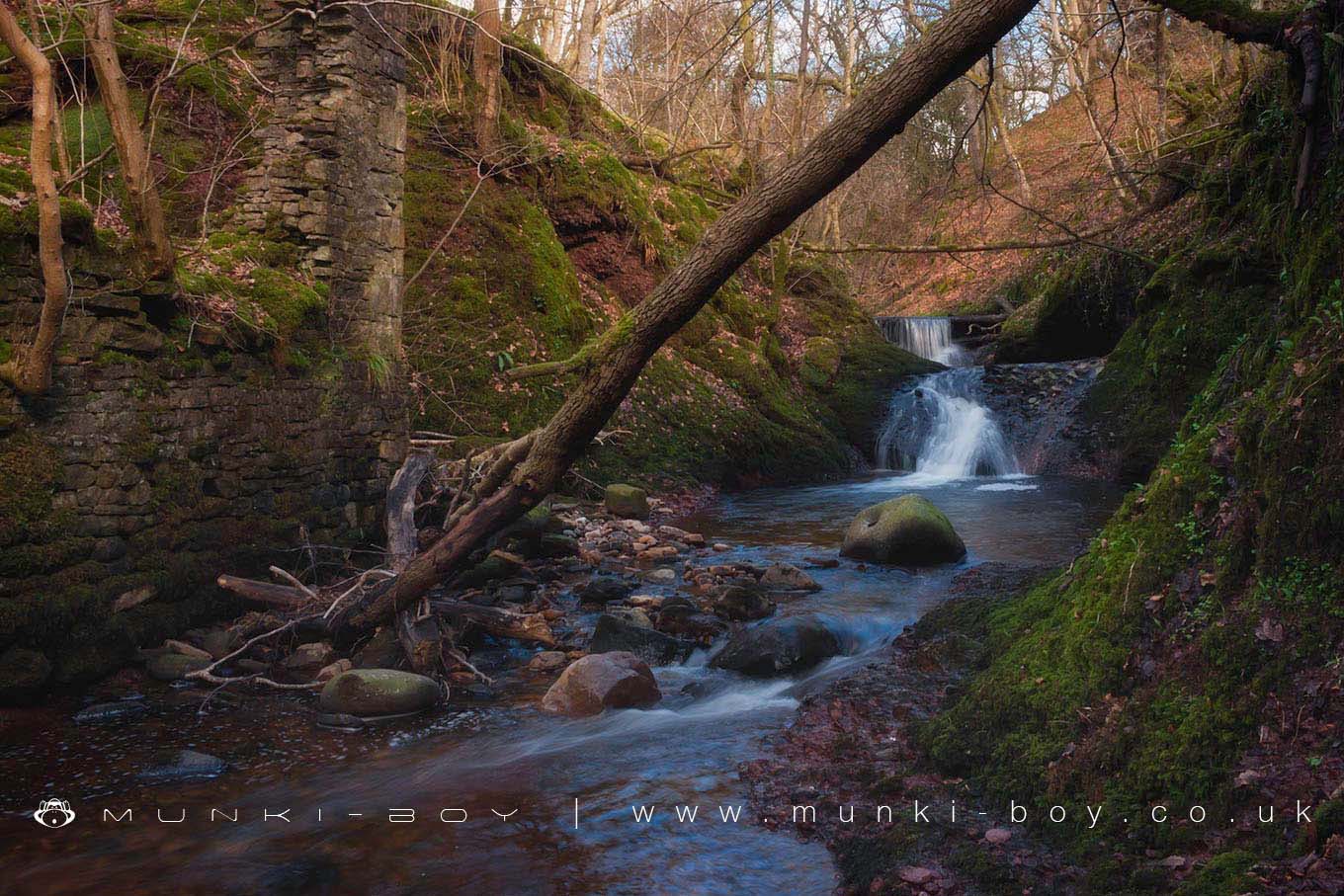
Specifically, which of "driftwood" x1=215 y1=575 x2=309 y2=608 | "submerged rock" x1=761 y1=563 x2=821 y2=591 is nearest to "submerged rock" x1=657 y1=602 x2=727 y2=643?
"submerged rock" x1=761 y1=563 x2=821 y2=591

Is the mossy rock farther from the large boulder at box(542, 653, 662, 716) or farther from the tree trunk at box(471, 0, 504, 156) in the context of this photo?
the tree trunk at box(471, 0, 504, 156)

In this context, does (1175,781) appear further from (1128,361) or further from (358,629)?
(1128,361)

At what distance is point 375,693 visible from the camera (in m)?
5.43

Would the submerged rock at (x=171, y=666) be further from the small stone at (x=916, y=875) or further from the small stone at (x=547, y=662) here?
the small stone at (x=916, y=875)

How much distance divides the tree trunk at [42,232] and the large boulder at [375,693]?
245 cm

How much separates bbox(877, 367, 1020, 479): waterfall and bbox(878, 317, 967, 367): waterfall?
2.93 m

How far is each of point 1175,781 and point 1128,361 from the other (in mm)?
13024

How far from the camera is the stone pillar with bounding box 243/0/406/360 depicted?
7.88m

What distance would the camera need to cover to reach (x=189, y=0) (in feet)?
39.9

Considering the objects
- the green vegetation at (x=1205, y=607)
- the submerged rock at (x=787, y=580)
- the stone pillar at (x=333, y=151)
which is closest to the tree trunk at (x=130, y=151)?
the stone pillar at (x=333, y=151)

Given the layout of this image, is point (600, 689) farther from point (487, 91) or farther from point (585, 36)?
point (585, 36)

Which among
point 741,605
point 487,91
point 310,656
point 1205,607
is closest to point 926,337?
point 487,91

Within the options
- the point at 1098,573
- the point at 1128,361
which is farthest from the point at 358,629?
the point at 1128,361

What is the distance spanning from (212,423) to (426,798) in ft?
11.9
